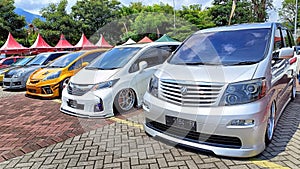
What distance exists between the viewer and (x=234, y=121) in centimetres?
280

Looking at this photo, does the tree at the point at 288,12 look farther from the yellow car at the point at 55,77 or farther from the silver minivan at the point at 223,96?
the silver minivan at the point at 223,96

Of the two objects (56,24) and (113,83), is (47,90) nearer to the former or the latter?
(113,83)

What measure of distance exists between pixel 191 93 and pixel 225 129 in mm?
597

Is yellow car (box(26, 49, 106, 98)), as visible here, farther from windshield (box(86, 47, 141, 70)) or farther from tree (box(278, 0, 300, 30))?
tree (box(278, 0, 300, 30))

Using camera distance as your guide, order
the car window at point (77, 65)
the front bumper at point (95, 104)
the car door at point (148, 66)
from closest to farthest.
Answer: the front bumper at point (95, 104) < the car door at point (148, 66) < the car window at point (77, 65)

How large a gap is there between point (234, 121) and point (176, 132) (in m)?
0.79

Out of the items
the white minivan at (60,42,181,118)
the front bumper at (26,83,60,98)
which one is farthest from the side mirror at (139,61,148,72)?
the front bumper at (26,83,60,98)

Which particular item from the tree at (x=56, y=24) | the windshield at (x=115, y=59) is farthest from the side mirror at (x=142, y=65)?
the tree at (x=56, y=24)

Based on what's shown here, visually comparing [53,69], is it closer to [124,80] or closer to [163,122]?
[124,80]

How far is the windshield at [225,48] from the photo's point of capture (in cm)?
346

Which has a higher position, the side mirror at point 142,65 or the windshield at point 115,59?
the windshield at point 115,59

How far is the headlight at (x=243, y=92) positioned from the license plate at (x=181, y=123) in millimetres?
456

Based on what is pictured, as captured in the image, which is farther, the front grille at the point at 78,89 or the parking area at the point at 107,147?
the front grille at the point at 78,89

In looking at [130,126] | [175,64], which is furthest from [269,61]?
[130,126]
